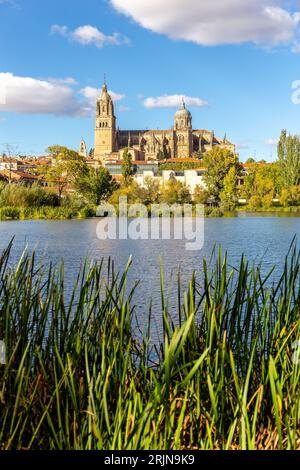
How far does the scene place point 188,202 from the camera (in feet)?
Answer: 165

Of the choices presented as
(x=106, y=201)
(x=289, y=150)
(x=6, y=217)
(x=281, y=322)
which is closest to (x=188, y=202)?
(x=106, y=201)

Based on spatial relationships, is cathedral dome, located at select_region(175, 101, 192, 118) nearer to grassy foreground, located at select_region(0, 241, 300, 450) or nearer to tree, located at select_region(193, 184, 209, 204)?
tree, located at select_region(193, 184, 209, 204)

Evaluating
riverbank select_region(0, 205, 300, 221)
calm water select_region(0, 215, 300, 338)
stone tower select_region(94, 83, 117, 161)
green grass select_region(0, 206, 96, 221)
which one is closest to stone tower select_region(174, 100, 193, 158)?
stone tower select_region(94, 83, 117, 161)

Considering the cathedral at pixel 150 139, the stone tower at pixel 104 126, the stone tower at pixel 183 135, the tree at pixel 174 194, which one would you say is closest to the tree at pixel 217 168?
the tree at pixel 174 194

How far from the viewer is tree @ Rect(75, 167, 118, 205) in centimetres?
4850

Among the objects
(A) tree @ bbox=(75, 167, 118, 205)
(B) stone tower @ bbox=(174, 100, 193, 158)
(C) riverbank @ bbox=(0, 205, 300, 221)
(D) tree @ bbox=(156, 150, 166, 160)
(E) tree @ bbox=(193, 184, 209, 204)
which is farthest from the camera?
(B) stone tower @ bbox=(174, 100, 193, 158)

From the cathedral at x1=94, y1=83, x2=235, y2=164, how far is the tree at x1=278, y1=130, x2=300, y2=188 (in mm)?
82019

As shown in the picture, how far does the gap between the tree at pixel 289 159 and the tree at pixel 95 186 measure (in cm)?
1553

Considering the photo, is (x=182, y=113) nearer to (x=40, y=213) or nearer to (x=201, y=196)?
(x=201, y=196)

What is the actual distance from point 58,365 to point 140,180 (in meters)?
58.7

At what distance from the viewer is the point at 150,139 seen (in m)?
139

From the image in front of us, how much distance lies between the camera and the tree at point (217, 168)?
53.7 metres

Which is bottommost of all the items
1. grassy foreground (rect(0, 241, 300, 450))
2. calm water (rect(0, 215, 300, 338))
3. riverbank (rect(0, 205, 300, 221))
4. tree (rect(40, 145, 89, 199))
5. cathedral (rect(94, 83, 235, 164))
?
calm water (rect(0, 215, 300, 338))

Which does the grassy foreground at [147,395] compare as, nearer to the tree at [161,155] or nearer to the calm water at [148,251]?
the calm water at [148,251]
